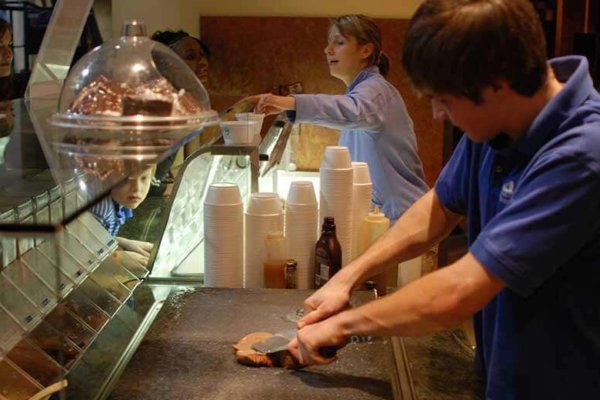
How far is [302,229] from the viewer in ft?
7.41

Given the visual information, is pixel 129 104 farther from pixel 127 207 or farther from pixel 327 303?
pixel 327 303

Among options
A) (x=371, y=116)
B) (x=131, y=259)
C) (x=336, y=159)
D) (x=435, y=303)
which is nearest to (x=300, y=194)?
(x=336, y=159)

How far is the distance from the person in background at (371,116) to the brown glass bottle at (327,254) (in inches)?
49.8

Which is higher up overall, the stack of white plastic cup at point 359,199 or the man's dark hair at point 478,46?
the man's dark hair at point 478,46

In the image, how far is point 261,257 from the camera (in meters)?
2.21

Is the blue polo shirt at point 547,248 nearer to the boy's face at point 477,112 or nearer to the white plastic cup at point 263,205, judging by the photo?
the boy's face at point 477,112

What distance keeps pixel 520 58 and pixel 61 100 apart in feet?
3.71

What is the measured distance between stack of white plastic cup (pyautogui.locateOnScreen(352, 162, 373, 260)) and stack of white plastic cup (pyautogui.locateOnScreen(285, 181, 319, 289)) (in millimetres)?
299

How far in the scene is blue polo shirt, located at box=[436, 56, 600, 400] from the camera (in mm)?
1281

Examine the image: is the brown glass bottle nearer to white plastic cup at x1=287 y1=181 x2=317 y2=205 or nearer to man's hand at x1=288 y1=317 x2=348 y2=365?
white plastic cup at x1=287 y1=181 x2=317 y2=205

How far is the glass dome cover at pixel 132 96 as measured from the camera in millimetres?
1651

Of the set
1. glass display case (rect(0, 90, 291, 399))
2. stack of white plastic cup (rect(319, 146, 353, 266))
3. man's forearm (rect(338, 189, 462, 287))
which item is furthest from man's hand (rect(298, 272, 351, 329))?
stack of white plastic cup (rect(319, 146, 353, 266))

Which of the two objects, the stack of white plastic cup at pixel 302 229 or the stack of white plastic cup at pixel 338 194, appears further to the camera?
the stack of white plastic cup at pixel 338 194

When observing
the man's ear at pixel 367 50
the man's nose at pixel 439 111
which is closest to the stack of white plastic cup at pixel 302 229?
the man's nose at pixel 439 111
